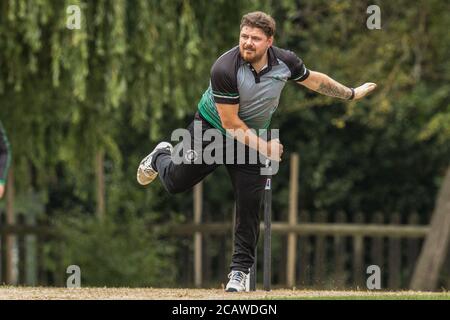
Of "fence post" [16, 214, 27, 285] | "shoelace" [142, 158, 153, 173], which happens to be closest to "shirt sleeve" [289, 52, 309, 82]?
"shoelace" [142, 158, 153, 173]

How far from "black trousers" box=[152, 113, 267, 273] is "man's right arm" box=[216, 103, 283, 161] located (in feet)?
0.91

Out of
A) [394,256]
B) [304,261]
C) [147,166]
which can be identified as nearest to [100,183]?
[304,261]

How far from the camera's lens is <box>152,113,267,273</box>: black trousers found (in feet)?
27.6

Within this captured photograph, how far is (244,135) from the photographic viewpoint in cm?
802

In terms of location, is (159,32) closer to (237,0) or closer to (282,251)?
(237,0)

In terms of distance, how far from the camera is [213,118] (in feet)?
27.4

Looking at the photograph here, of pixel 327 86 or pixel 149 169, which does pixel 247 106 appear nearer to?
pixel 327 86

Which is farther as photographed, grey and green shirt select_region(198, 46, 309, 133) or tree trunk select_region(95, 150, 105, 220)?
tree trunk select_region(95, 150, 105, 220)

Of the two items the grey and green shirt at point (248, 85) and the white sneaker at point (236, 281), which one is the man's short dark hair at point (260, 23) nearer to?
the grey and green shirt at point (248, 85)

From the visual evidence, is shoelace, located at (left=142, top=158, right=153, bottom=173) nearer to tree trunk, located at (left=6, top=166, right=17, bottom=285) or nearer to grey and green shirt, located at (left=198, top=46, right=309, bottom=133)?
grey and green shirt, located at (left=198, top=46, right=309, bottom=133)

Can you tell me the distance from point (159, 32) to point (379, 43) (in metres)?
4.10

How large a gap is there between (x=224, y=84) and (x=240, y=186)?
842 millimetres

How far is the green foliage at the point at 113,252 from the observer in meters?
15.3
